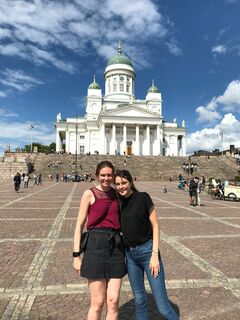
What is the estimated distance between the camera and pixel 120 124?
8131cm

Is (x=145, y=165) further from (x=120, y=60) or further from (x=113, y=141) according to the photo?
(x=120, y=60)

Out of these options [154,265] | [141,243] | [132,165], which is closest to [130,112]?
[132,165]

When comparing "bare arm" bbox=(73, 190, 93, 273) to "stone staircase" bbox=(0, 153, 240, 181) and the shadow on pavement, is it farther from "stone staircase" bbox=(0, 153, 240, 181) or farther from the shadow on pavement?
"stone staircase" bbox=(0, 153, 240, 181)

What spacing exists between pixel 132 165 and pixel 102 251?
54.5 m

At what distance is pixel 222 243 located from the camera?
29.3ft

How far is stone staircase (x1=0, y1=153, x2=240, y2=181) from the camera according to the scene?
173 feet

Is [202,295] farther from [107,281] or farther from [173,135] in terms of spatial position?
[173,135]

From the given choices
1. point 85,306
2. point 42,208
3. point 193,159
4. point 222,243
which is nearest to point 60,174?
point 193,159

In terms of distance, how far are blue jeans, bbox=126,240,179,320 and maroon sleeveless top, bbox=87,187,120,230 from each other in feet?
1.23

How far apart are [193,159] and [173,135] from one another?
3020cm

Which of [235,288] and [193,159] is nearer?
[235,288]

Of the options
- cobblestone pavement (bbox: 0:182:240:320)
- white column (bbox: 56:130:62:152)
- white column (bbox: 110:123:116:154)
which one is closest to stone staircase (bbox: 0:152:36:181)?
white column (bbox: 110:123:116:154)

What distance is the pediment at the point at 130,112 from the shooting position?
79500 mm

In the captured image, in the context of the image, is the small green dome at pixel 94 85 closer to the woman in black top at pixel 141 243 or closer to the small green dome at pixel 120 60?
the small green dome at pixel 120 60
